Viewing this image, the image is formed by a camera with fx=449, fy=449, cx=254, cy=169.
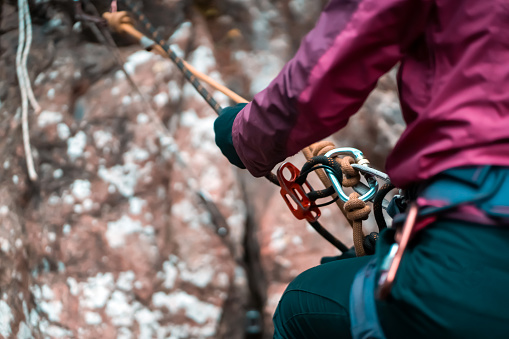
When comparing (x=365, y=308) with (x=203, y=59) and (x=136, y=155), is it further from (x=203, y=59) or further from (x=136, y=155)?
(x=203, y=59)

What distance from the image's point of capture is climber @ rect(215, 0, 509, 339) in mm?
575

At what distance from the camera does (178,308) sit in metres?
1.79

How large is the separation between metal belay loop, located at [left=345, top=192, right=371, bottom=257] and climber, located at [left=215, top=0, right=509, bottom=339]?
0.32 meters

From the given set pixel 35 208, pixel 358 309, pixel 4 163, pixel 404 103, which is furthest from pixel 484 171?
pixel 4 163

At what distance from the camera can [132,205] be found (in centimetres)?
187

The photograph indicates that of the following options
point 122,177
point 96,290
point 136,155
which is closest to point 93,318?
point 96,290

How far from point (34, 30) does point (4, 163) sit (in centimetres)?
66

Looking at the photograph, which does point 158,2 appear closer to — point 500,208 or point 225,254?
point 225,254

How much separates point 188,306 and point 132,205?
0.47 m

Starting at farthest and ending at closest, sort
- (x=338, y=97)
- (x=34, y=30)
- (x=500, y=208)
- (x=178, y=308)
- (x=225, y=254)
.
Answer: (x=34, y=30)
(x=225, y=254)
(x=178, y=308)
(x=338, y=97)
(x=500, y=208)

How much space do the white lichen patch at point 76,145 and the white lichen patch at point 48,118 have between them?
0.35 ft

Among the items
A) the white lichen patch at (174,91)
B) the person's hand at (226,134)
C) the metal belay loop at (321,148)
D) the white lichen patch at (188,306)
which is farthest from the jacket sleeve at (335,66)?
the white lichen patch at (174,91)

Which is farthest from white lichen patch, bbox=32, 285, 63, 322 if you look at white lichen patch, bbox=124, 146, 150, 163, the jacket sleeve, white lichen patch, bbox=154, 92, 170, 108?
the jacket sleeve

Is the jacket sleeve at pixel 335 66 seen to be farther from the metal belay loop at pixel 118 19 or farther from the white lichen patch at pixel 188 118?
the white lichen patch at pixel 188 118
